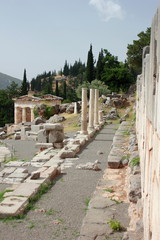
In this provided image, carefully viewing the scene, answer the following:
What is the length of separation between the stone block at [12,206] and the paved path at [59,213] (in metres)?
0.24

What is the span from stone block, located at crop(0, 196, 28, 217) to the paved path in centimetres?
24

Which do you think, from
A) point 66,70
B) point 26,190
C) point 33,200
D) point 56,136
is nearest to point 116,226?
point 33,200

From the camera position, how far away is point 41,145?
16156mm

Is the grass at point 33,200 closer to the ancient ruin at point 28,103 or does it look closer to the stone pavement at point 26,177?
the stone pavement at point 26,177

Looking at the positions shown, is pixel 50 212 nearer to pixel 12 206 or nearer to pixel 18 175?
pixel 12 206

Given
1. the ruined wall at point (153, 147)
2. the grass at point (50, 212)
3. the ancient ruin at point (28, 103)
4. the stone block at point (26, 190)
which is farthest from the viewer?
the ancient ruin at point (28, 103)

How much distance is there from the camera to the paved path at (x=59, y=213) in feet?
18.4

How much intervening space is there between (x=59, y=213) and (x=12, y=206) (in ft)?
3.74

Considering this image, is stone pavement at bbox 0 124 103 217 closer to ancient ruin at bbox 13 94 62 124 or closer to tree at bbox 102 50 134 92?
ancient ruin at bbox 13 94 62 124

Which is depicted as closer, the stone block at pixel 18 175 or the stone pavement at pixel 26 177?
the stone pavement at pixel 26 177

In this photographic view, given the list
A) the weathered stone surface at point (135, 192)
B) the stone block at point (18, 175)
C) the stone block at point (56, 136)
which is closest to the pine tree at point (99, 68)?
the stone block at point (56, 136)

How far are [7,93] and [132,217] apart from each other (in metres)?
61.9

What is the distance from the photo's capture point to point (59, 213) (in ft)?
21.5

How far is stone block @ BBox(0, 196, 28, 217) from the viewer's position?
20.9 ft
